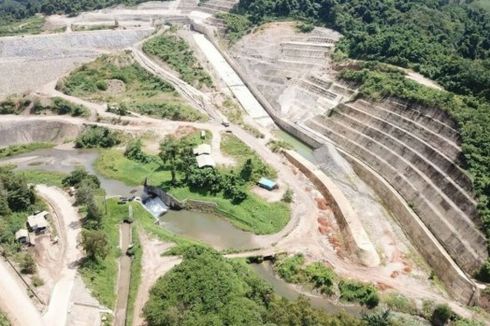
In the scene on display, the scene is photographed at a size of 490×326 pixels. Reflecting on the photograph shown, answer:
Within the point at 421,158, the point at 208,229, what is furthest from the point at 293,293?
the point at 421,158

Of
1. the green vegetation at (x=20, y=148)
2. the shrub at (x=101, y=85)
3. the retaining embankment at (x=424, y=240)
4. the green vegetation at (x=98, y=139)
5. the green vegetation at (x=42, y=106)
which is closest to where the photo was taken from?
the retaining embankment at (x=424, y=240)

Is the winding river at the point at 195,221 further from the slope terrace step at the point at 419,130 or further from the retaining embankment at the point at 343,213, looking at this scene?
the slope terrace step at the point at 419,130

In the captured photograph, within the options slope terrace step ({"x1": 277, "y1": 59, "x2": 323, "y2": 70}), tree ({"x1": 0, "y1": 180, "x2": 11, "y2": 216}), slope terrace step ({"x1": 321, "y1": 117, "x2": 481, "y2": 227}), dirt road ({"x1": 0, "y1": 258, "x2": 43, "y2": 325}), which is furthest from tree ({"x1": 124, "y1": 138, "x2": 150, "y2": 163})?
slope terrace step ({"x1": 277, "y1": 59, "x2": 323, "y2": 70})

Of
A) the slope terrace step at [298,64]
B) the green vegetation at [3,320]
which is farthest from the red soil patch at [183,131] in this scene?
the green vegetation at [3,320]

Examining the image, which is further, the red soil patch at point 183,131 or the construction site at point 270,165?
the red soil patch at point 183,131

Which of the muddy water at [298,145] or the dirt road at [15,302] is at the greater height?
the dirt road at [15,302]

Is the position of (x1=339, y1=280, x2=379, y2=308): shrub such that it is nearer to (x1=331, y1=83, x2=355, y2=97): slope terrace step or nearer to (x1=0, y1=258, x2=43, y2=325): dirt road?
(x1=0, y1=258, x2=43, y2=325): dirt road
